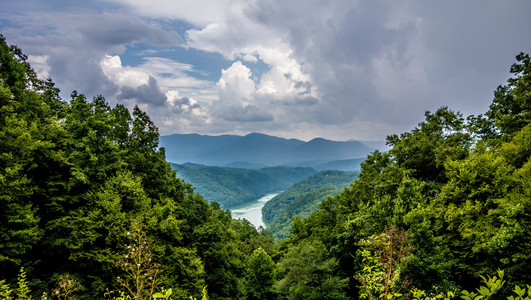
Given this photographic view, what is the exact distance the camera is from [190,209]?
19406mm

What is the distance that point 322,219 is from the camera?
24406 millimetres

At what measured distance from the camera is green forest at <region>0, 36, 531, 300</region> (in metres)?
10.3

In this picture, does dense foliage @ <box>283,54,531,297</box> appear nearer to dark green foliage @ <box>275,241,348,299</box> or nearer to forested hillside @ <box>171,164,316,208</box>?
dark green foliage @ <box>275,241,348,299</box>

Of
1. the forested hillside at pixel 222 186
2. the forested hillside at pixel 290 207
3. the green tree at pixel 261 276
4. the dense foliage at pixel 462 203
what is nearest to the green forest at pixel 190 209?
the dense foliage at pixel 462 203

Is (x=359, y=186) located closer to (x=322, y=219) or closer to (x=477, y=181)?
(x=322, y=219)

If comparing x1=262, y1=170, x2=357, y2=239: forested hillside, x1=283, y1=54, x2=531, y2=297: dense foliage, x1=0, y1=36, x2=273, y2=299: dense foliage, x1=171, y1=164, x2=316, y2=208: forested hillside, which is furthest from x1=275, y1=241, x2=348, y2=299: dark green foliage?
x1=171, y1=164, x2=316, y2=208: forested hillside

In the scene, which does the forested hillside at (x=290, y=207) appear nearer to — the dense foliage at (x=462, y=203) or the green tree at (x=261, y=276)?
the green tree at (x=261, y=276)

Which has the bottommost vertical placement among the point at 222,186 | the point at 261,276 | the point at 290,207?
the point at 290,207

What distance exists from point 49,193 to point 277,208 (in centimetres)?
10727

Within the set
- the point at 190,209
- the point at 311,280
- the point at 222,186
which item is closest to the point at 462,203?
the point at 311,280

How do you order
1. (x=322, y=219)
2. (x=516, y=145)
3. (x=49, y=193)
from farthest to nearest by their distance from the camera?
(x=322, y=219), (x=49, y=193), (x=516, y=145)

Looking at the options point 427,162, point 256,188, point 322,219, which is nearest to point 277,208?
point 256,188

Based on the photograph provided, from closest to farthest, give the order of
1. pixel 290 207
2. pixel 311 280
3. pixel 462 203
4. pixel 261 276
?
pixel 462 203, pixel 311 280, pixel 261 276, pixel 290 207

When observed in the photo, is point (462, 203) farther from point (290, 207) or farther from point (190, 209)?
point (290, 207)
